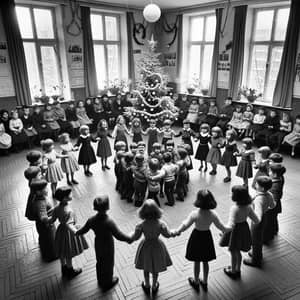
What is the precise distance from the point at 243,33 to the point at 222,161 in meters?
5.04

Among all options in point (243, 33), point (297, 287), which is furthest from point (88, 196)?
point (243, 33)

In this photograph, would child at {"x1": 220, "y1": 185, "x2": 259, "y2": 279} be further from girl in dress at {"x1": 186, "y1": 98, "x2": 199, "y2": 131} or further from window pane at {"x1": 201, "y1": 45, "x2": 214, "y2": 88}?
window pane at {"x1": 201, "y1": 45, "x2": 214, "y2": 88}

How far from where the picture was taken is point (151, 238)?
2771 millimetres

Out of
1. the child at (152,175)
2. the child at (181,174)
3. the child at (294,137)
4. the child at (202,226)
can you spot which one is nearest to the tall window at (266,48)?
the child at (294,137)

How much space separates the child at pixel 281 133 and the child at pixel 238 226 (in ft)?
16.8

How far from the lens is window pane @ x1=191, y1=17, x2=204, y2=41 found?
1044cm

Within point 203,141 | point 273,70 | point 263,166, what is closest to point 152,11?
point 203,141

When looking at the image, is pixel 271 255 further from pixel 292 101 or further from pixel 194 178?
pixel 292 101

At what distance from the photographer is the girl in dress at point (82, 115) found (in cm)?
921

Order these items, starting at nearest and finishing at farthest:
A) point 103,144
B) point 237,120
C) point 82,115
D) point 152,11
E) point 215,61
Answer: point 152,11 < point 103,144 < point 237,120 < point 82,115 < point 215,61

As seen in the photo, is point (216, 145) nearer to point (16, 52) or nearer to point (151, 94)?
point (151, 94)

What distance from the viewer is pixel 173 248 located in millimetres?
3791

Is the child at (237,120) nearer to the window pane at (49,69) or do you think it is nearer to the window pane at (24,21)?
the window pane at (49,69)

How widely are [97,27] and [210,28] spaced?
4.08 metres
